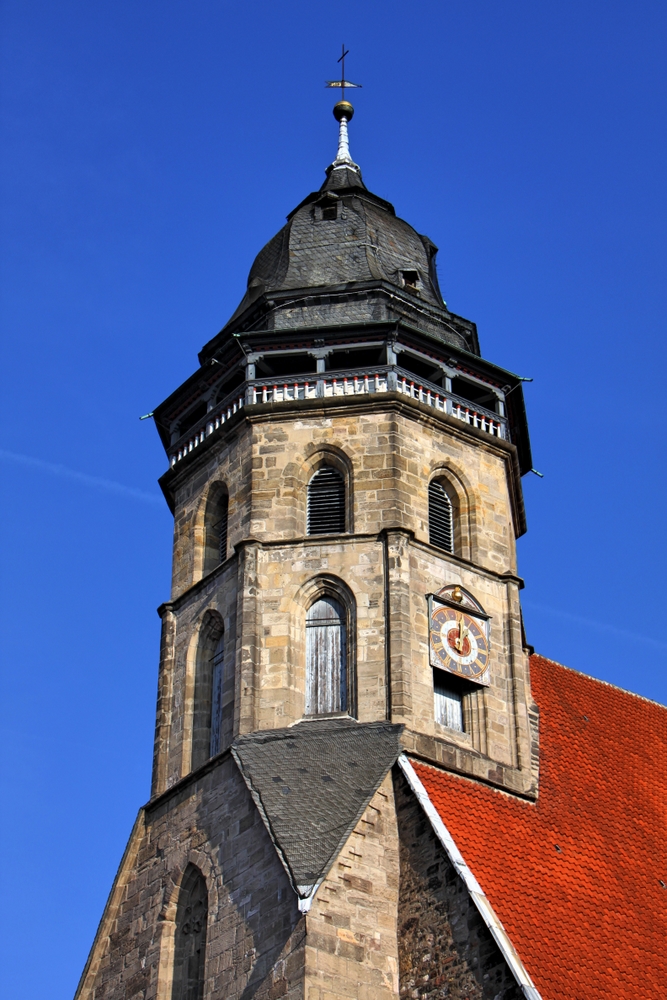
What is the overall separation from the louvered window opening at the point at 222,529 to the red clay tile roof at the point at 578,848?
18.9ft

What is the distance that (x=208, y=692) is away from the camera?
91.6 ft

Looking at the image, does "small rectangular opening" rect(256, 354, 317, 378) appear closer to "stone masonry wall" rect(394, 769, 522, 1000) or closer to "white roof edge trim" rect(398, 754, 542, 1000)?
"white roof edge trim" rect(398, 754, 542, 1000)

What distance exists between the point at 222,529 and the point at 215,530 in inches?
6.1

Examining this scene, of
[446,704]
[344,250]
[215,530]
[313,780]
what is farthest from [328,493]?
[344,250]

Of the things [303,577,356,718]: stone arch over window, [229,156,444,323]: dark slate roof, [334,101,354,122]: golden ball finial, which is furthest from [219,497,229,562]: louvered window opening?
[334,101,354,122]: golden ball finial

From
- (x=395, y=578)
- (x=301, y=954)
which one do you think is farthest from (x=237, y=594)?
(x=301, y=954)

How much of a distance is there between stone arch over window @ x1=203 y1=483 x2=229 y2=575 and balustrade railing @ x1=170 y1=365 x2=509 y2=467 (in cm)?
119

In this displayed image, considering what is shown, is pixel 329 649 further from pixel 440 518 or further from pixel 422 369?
pixel 422 369

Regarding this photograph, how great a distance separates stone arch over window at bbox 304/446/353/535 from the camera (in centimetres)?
2833

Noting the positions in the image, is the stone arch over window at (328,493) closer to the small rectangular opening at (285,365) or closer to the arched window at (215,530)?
the arched window at (215,530)

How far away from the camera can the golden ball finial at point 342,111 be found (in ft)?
124

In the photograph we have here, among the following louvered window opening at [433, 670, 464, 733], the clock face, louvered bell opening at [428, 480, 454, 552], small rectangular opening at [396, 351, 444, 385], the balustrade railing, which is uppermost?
small rectangular opening at [396, 351, 444, 385]

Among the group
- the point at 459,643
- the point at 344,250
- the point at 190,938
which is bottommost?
the point at 190,938

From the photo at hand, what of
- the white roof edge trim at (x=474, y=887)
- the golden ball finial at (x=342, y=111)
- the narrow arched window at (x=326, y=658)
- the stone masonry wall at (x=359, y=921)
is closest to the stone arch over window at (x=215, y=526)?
the narrow arched window at (x=326, y=658)
